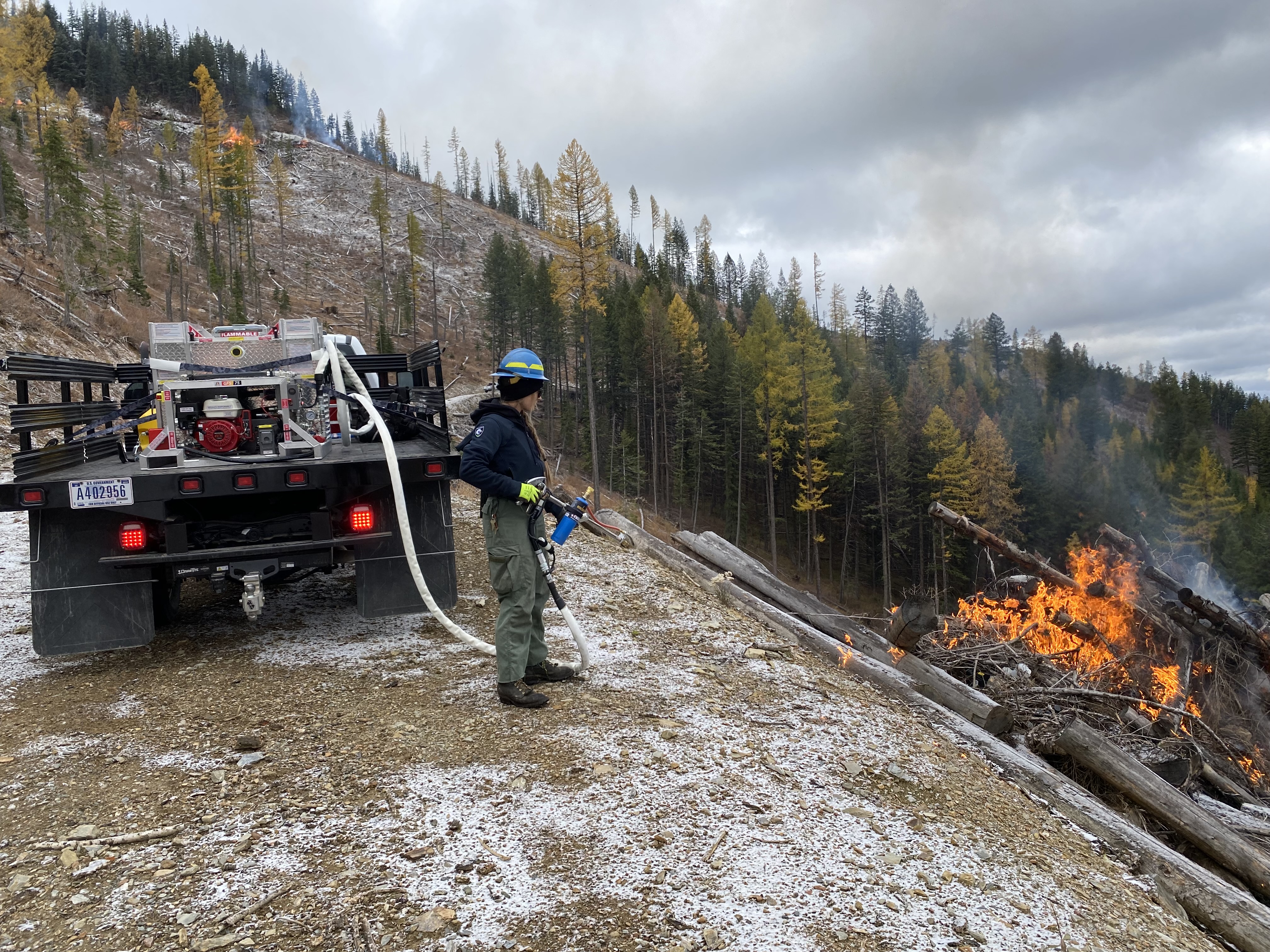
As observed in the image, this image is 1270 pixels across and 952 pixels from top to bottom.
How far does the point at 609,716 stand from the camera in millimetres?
4500

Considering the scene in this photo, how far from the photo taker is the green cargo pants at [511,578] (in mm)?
4516

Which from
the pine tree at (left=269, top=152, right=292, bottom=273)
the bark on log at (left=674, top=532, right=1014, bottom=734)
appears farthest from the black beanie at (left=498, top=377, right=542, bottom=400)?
the pine tree at (left=269, top=152, right=292, bottom=273)

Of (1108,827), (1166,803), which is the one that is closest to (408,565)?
(1108,827)

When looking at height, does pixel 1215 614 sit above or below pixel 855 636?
below

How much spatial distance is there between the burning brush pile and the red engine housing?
6.57 m

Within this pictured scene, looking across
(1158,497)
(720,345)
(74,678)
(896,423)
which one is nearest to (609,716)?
(74,678)

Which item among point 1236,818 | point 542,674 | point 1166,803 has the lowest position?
point 1236,818

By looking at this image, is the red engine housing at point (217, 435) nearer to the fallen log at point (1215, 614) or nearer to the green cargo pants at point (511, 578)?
the green cargo pants at point (511, 578)

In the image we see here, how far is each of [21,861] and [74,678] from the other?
2553mm

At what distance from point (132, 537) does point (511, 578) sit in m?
2.84

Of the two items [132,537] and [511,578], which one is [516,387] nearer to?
[511,578]

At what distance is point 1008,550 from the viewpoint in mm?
12977

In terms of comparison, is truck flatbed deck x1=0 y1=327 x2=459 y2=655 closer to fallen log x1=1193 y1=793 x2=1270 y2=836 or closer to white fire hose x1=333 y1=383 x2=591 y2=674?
white fire hose x1=333 y1=383 x2=591 y2=674

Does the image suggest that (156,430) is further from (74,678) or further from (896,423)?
(896,423)
